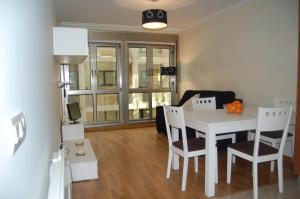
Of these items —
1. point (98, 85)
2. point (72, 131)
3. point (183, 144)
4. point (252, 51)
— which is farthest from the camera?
point (98, 85)

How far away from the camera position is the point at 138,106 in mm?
6148

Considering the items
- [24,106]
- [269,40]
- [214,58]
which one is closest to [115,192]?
[24,106]

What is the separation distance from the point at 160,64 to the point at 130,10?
214 cm

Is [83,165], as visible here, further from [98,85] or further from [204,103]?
[98,85]

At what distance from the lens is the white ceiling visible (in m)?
3.97

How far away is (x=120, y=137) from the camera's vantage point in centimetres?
490

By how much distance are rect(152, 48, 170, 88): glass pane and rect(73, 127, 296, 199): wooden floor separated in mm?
2520

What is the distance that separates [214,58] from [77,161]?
11.5ft

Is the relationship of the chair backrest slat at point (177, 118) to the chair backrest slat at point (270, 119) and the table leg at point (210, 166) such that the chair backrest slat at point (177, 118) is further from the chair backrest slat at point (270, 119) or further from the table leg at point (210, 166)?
the chair backrest slat at point (270, 119)

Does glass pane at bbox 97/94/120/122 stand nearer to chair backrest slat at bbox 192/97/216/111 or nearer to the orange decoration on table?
chair backrest slat at bbox 192/97/216/111

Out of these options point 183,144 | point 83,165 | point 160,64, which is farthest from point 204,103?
point 160,64

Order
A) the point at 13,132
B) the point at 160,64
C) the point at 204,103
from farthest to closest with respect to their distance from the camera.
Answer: the point at 160,64 → the point at 204,103 → the point at 13,132

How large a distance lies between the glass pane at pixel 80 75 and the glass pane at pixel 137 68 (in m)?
1.02

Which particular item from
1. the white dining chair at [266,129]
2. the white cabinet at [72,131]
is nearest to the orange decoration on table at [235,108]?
the white dining chair at [266,129]
